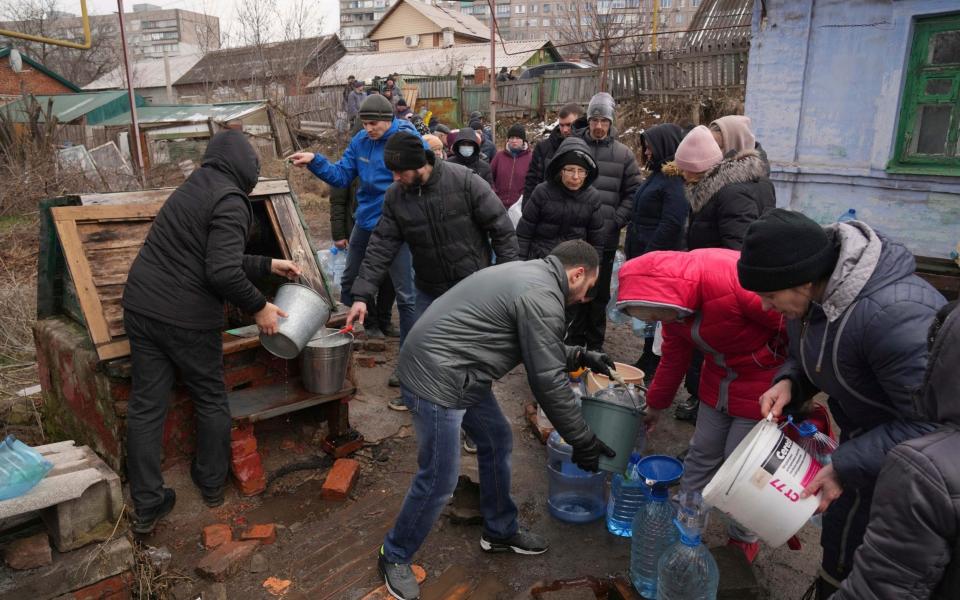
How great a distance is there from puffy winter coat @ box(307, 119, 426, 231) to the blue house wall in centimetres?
460

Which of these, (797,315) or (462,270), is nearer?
(797,315)

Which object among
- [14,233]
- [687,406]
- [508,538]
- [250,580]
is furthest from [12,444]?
[14,233]

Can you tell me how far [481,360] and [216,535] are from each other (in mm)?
1871

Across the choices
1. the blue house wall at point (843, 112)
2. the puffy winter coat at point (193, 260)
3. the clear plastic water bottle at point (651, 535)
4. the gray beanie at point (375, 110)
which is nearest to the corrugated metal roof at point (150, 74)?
the gray beanie at point (375, 110)

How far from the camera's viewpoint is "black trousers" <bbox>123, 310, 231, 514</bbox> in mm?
3320

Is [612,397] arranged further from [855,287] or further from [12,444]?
[12,444]

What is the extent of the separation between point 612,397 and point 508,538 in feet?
3.09

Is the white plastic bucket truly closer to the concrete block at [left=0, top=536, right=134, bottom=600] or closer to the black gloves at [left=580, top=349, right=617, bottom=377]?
the black gloves at [left=580, top=349, right=617, bottom=377]

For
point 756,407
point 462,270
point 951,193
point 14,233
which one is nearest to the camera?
point 756,407

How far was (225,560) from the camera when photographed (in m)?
3.23

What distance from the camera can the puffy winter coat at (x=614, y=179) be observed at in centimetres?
544

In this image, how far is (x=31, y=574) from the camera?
2.54 meters

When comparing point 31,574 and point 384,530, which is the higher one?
point 31,574

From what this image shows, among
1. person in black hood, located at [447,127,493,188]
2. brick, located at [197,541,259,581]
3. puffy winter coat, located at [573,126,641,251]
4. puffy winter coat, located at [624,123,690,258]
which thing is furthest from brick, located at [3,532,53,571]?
person in black hood, located at [447,127,493,188]
